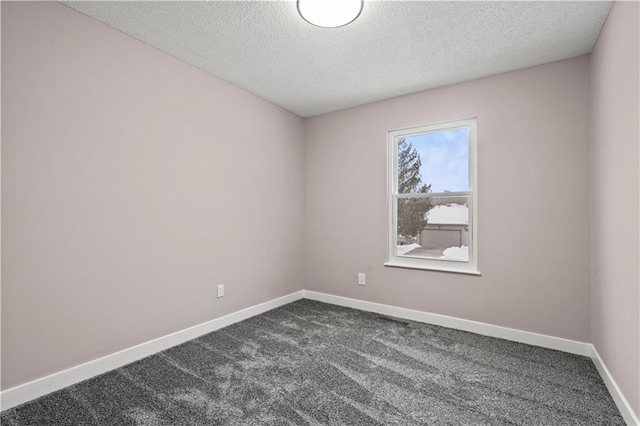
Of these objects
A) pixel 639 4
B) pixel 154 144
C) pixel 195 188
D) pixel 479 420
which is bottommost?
pixel 479 420

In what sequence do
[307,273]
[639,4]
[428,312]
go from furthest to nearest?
[307,273]
[428,312]
[639,4]

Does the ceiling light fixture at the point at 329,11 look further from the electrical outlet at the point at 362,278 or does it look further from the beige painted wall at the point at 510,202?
the electrical outlet at the point at 362,278

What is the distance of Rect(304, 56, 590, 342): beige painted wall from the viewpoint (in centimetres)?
252

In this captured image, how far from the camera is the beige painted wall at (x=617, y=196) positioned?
5.11 feet

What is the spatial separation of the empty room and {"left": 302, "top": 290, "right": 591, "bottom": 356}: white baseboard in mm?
17

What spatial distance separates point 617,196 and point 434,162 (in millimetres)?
1643

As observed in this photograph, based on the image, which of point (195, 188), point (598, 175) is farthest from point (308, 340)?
point (598, 175)

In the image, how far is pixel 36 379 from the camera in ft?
6.04

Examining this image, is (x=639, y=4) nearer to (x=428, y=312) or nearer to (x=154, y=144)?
(x=428, y=312)

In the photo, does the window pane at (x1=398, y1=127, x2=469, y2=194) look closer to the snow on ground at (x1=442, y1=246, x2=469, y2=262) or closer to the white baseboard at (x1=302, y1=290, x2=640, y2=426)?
the snow on ground at (x1=442, y1=246, x2=469, y2=262)

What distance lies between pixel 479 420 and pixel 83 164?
2.90 m

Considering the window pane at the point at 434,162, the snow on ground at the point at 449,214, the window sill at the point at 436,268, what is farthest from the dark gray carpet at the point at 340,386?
the window pane at the point at 434,162

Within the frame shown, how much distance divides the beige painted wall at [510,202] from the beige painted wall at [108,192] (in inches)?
54.0

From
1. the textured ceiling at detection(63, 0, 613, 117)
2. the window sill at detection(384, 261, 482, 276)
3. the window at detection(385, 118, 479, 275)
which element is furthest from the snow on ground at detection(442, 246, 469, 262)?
the textured ceiling at detection(63, 0, 613, 117)
